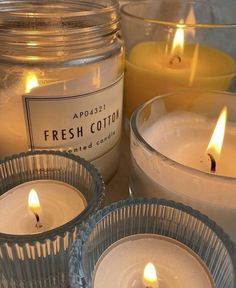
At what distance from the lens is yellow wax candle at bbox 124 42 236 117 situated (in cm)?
45

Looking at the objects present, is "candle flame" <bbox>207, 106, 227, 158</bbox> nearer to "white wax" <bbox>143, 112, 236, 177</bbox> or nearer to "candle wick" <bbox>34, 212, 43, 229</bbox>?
"white wax" <bbox>143, 112, 236, 177</bbox>

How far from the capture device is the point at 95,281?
0.27 m

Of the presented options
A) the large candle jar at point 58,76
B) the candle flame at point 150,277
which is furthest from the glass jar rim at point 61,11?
the candle flame at point 150,277

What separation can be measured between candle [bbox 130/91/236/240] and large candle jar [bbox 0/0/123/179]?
4cm

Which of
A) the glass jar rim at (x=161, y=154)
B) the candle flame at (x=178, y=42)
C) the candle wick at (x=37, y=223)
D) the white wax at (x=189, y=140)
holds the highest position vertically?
the candle flame at (x=178, y=42)

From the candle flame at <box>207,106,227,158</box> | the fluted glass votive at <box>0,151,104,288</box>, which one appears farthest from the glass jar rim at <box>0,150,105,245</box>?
the candle flame at <box>207,106,227,158</box>

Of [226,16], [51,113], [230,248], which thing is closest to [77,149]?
[51,113]

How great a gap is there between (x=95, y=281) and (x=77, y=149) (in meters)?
0.13

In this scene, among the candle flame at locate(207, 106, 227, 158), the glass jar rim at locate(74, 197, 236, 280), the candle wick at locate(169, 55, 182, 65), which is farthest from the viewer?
the candle wick at locate(169, 55, 182, 65)

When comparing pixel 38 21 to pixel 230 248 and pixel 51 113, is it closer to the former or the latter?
pixel 51 113

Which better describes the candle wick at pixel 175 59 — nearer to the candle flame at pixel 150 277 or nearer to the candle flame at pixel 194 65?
the candle flame at pixel 194 65

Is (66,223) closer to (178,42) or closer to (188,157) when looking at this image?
(188,157)

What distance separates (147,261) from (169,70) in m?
0.24

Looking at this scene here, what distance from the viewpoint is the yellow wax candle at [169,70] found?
0.45 m
